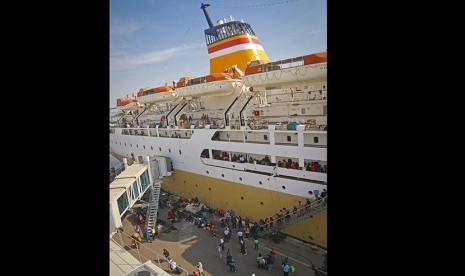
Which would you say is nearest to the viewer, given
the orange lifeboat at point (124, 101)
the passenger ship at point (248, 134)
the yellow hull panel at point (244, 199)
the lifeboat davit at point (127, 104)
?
the yellow hull panel at point (244, 199)

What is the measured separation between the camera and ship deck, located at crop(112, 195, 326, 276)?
9125 mm

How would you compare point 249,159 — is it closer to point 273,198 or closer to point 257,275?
point 273,198

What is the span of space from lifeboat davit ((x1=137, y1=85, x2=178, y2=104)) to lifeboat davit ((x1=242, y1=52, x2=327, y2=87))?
7235 millimetres

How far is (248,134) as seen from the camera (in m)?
13.3

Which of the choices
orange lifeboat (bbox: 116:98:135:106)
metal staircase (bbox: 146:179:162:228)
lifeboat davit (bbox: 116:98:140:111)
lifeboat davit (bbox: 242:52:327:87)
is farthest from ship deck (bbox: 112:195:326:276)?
orange lifeboat (bbox: 116:98:135:106)

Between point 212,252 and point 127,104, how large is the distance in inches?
748

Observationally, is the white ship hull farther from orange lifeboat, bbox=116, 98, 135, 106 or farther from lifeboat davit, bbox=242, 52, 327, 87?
orange lifeboat, bbox=116, 98, 135, 106

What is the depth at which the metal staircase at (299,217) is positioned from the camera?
31.3ft

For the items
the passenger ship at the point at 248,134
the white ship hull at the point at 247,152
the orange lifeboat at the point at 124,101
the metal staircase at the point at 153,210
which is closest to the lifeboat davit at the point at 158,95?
Result: the passenger ship at the point at 248,134

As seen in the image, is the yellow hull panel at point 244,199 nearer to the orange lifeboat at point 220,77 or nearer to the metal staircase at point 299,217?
the metal staircase at point 299,217

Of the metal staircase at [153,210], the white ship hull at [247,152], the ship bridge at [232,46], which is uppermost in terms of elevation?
the ship bridge at [232,46]

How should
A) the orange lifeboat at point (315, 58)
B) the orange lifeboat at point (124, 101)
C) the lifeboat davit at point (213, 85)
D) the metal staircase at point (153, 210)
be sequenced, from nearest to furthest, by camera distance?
1. the orange lifeboat at point (315, 58)
2. the metal staircase at point (153, 210)
3. the lifeboat davit at point (213, 85)
4. the orange lifeboat at point (124, 101)

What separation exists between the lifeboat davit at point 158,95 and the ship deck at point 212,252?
9.62 metres
